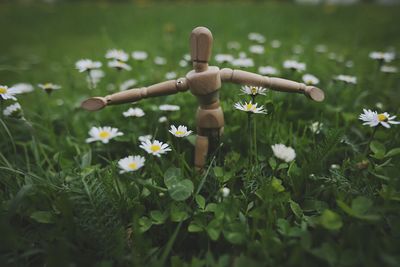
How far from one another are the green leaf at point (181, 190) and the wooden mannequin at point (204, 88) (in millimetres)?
128

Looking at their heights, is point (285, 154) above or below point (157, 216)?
above

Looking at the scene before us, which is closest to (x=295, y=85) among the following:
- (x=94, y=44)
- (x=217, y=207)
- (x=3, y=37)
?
(x=217, y=207)

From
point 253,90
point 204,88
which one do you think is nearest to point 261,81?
point 253,90

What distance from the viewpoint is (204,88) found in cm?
90

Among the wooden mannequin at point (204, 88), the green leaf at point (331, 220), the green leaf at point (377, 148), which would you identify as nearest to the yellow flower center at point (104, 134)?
the wooden mannequin at point (204, 88)

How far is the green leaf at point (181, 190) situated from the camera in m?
0.86

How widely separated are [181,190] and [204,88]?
1.00ft

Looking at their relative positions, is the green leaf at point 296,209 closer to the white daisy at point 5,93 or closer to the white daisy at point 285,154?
the white daisy at point 285,154

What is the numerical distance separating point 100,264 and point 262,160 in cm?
59

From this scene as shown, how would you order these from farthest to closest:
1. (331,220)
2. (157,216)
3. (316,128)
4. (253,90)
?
(316,128) → (253,90) → (157,216) → (331,220)

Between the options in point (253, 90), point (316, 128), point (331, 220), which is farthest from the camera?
point (316, 128)

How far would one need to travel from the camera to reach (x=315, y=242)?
811mm

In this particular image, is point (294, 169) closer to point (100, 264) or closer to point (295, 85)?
point (295, 85)

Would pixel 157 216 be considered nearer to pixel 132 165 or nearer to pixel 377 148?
pixel 132 165
